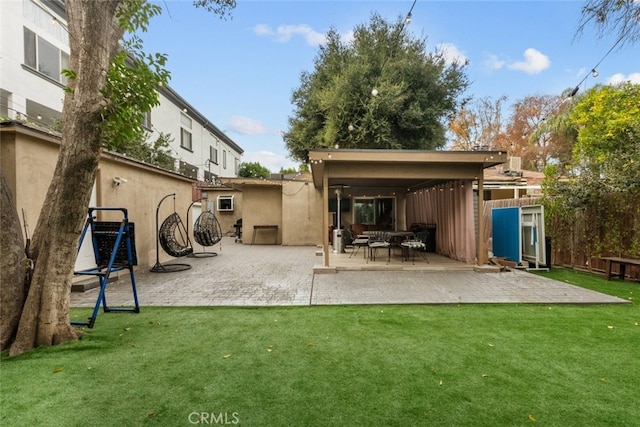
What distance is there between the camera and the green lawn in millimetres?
2105

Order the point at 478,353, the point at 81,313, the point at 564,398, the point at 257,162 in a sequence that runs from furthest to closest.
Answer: the point at 257,162 → the point at 81,313 → the point at 478,353 → the point at 564,398

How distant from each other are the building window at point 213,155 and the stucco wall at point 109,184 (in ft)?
41.4

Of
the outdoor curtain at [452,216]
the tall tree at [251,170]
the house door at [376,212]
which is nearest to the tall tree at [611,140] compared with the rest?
the outdoor curtain at [452,216]

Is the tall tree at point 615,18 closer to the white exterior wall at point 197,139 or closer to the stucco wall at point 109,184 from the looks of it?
the stucco wall at point 109,184

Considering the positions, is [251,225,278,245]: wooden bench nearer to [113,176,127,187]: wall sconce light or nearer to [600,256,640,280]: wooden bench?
[113,176,127,187]: wall sconce light

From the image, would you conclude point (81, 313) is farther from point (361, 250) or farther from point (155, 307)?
point (361, 250)

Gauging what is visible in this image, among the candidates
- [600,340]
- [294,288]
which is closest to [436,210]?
[294,288]

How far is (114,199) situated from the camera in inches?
262

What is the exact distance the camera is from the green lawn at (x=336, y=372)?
6.91 feet

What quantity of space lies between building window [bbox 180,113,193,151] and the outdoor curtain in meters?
13.9

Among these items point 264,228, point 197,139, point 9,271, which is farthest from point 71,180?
point 197,139

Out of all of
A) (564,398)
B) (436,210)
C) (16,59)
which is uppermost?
(16,59)

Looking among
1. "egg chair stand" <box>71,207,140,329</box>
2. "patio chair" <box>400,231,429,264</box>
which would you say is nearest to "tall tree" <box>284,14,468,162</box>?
"patio chair" <box>400,231,429,264</box>

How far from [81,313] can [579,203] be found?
9267 mm
